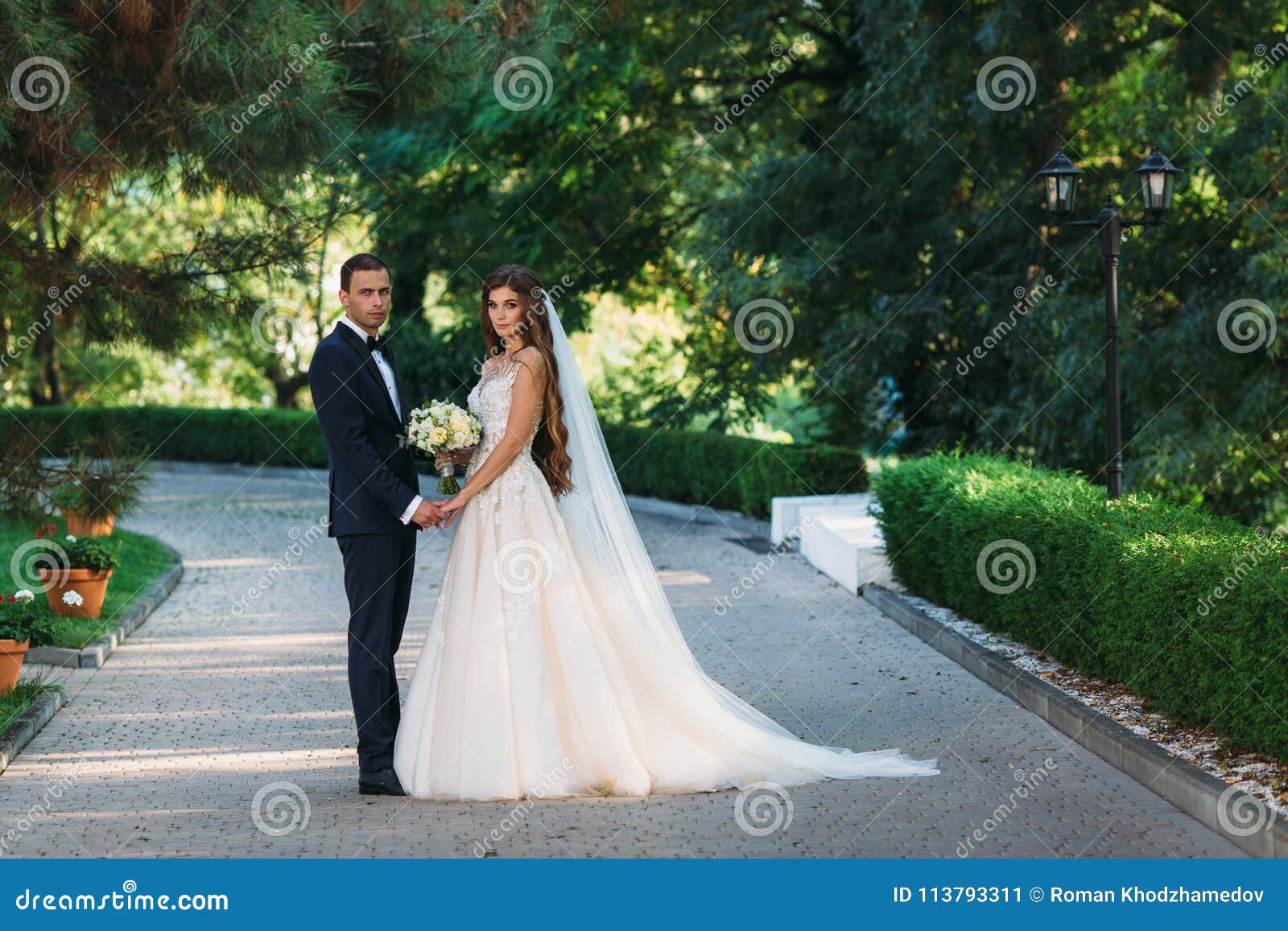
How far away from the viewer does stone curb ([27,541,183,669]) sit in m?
10.2

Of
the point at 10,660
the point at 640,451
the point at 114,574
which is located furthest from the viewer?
the point at 640,451

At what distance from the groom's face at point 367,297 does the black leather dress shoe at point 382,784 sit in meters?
2.00

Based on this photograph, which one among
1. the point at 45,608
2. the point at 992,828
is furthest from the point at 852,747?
the point at 45,608

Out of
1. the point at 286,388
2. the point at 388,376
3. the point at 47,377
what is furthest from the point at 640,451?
the point at 47,377

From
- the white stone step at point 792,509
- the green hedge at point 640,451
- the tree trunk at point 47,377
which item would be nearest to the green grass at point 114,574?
the green hedge at point 640,451

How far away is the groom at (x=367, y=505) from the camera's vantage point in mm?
6340

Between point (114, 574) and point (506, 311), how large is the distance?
28.7 feet

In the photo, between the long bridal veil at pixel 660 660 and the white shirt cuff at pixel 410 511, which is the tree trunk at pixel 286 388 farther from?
the white shirt cuff at pixel 410 511

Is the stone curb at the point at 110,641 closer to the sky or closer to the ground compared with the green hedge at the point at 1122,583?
closer to the ground

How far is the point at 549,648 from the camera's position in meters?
6.57

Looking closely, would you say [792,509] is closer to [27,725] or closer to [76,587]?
[76,587]

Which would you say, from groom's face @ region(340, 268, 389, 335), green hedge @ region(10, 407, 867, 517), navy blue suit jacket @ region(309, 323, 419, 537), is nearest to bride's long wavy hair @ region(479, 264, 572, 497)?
groom's face @ region(340, 268, 389, 335)

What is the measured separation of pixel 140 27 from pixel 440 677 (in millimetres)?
5213

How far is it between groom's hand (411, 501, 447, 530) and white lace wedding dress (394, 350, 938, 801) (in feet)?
1.05
